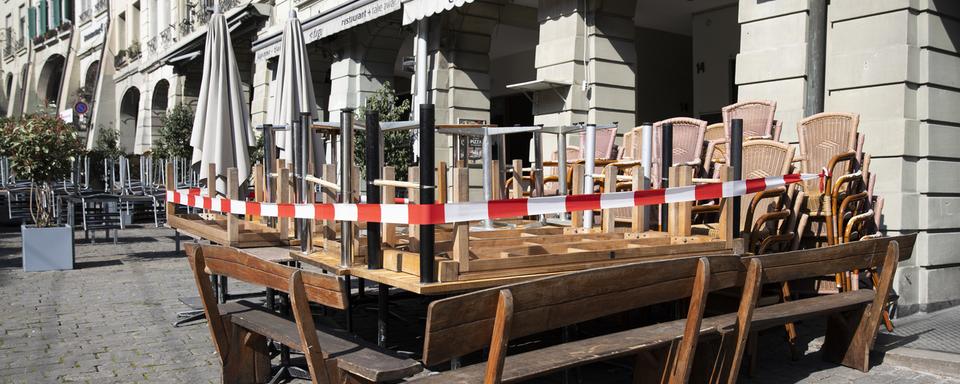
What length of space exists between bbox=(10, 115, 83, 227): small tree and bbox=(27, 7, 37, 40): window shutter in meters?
37.2

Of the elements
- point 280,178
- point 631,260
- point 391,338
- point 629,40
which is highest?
point 629,40

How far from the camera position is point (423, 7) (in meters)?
11.6

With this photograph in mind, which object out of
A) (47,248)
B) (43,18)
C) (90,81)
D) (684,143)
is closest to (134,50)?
(90,81)

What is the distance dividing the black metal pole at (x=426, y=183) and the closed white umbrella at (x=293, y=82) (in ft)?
13.6

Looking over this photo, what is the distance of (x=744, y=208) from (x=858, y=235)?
109cm

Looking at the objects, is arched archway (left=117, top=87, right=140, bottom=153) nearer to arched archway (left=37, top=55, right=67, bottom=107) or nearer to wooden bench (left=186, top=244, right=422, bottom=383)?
arched archway (left=37, top=55, right=67, bottom=107)

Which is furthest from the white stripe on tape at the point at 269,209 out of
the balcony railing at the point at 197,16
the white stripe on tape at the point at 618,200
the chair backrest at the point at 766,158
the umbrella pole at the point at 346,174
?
the balcony railing at the point at 197,16

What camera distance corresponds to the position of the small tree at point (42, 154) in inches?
401

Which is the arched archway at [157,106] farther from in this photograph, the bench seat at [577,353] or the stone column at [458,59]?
the bench seat at [577,353]

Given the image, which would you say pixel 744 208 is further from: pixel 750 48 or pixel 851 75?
pixel 750 48

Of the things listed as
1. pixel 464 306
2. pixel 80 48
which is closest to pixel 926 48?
pixel 464 306

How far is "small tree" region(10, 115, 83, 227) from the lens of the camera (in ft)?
33.4

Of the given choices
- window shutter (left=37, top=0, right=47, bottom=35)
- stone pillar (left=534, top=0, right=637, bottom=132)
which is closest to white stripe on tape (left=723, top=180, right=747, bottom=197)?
stone pillar (left=534, top=0, right=637, bottom=132)

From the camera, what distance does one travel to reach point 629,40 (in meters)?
11.4
